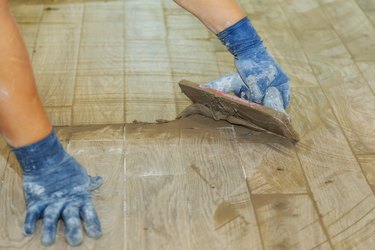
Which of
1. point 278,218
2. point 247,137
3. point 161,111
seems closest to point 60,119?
point 161,111

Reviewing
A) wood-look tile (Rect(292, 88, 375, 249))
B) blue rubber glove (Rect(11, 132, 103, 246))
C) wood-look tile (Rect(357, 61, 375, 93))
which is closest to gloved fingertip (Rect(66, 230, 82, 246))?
blue rubber glove (Rect(11, 132, 103, 246))

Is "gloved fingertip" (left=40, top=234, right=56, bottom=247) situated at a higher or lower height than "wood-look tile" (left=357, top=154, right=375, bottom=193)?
higher

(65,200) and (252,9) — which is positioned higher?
(65,200)

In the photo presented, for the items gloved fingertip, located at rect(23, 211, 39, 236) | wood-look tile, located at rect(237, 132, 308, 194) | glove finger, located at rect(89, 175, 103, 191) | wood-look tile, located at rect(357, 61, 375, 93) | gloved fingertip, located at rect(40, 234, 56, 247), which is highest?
gloved fingertip, located at rect(23, 211, 39, 236)

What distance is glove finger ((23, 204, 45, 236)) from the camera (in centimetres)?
135

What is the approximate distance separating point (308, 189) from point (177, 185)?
1.23 ft

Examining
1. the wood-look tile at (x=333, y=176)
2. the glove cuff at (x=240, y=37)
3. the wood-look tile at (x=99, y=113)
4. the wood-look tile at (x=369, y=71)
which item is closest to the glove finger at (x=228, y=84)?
the glove cuff at (x=240, y=37)

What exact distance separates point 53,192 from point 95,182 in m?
0.14

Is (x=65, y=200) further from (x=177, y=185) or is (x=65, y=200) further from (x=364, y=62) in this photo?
(x=364, y=62)

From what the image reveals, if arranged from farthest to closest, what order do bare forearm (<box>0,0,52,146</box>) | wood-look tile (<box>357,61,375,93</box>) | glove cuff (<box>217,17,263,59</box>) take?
wood-look tile (<box>357,61,375,93</box>) → glove cuff (<box>217,17,263,59</box>) → bare forearm (<box>0,0,52,146</box>)

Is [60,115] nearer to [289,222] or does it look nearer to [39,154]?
[39,154]

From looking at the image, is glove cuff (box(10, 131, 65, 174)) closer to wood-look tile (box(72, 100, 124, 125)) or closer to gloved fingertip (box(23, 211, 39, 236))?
gloved fingertip (box(23, 211, 39, 236))

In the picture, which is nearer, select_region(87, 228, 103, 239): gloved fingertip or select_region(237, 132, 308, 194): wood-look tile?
select_region(87, 228, 103, 239): gloved fingertip

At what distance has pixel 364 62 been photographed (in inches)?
84.1
